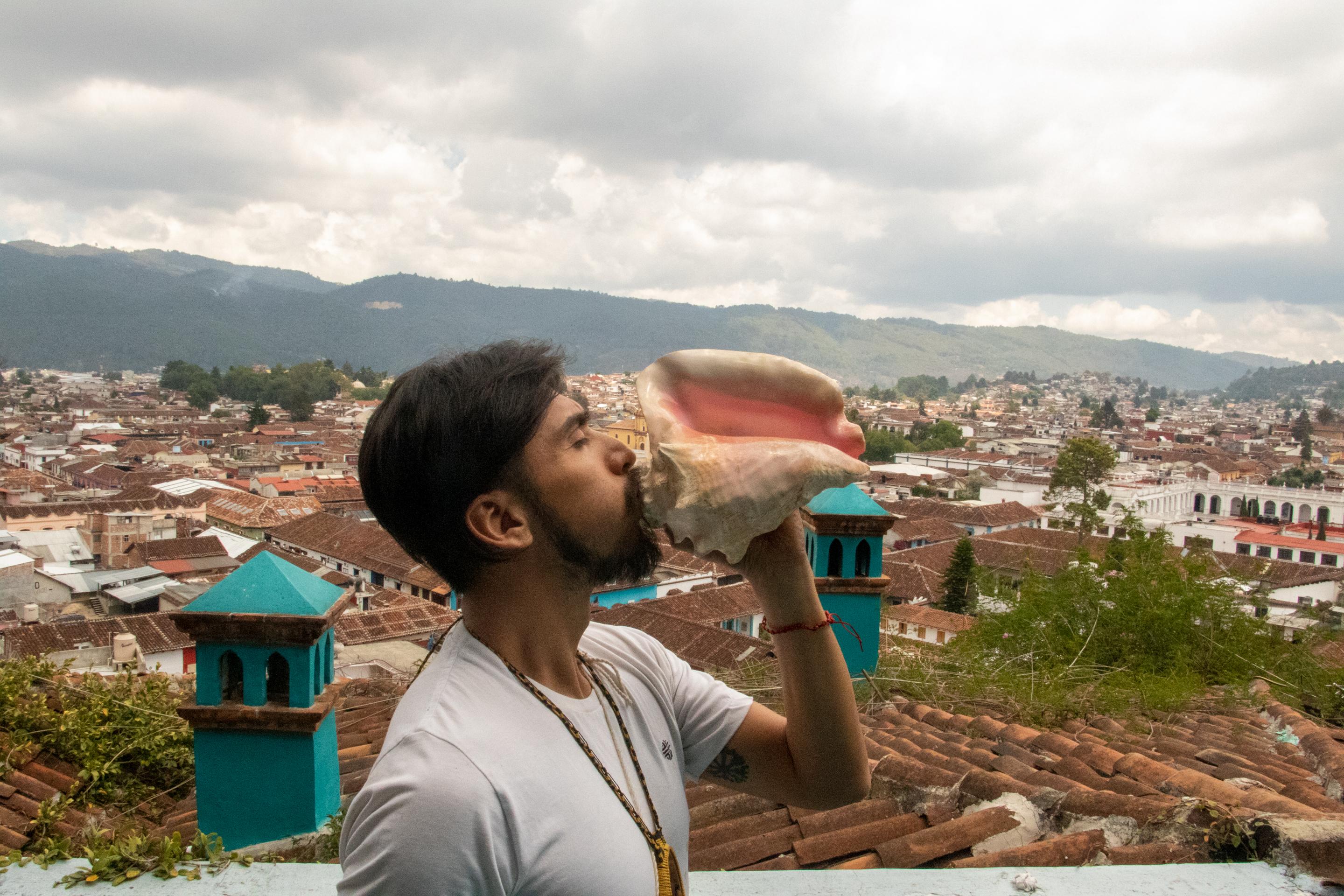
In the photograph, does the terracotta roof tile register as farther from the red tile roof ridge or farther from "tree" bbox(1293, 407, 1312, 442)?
"tree" bbox(1293, 407, 1312, 442)

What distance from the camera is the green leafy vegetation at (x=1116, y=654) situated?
12.5ft

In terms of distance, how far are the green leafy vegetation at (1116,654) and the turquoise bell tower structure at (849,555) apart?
40cm

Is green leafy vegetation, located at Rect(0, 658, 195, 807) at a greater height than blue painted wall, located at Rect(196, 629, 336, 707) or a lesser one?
lesser

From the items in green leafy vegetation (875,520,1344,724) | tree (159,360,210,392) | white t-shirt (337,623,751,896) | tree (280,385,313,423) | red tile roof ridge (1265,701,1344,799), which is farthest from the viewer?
tree (159,360,210,392)

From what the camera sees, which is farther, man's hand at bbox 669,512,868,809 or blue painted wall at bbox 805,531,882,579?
blue painted wall at bbox 805,531,882,579

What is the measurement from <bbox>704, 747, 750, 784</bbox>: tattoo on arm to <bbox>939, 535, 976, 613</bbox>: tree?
1780cm

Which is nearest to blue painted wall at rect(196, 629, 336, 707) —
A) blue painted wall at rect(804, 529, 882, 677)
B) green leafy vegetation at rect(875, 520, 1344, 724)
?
blue painted wall at rect(804, 529, 882, 677)

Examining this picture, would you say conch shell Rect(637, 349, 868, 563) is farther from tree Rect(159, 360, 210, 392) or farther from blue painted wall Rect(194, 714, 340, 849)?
tree Rect(159, 360, 210, 392)

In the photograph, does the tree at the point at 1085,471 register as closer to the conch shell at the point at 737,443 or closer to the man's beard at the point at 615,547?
the conch shell at the point at 737,443

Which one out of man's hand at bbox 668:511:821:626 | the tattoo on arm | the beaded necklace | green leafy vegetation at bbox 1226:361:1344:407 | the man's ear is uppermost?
green leafy vegetation at bbox 1226:361:1344:407

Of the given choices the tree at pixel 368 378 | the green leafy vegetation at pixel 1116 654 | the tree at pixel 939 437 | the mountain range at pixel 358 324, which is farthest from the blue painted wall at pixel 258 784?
the mountain range at pixel 358 324

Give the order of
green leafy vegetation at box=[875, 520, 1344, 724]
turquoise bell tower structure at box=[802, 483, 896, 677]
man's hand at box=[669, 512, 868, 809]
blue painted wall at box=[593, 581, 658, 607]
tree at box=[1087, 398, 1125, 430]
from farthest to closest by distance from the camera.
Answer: tree at box=[1087, 398, 1125, 430] < blue painted wall at box=[593, 581, 658, 607] < green leafy vegetation at box=[875, 520, 1344, 724] < turquoise bell tower structure at box=[802, 483, 896, 677] < man's hand at box=[669, 512, 868, 809]

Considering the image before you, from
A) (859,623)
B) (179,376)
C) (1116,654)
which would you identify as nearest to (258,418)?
(179,376)

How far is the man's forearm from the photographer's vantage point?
1091 millimetres
